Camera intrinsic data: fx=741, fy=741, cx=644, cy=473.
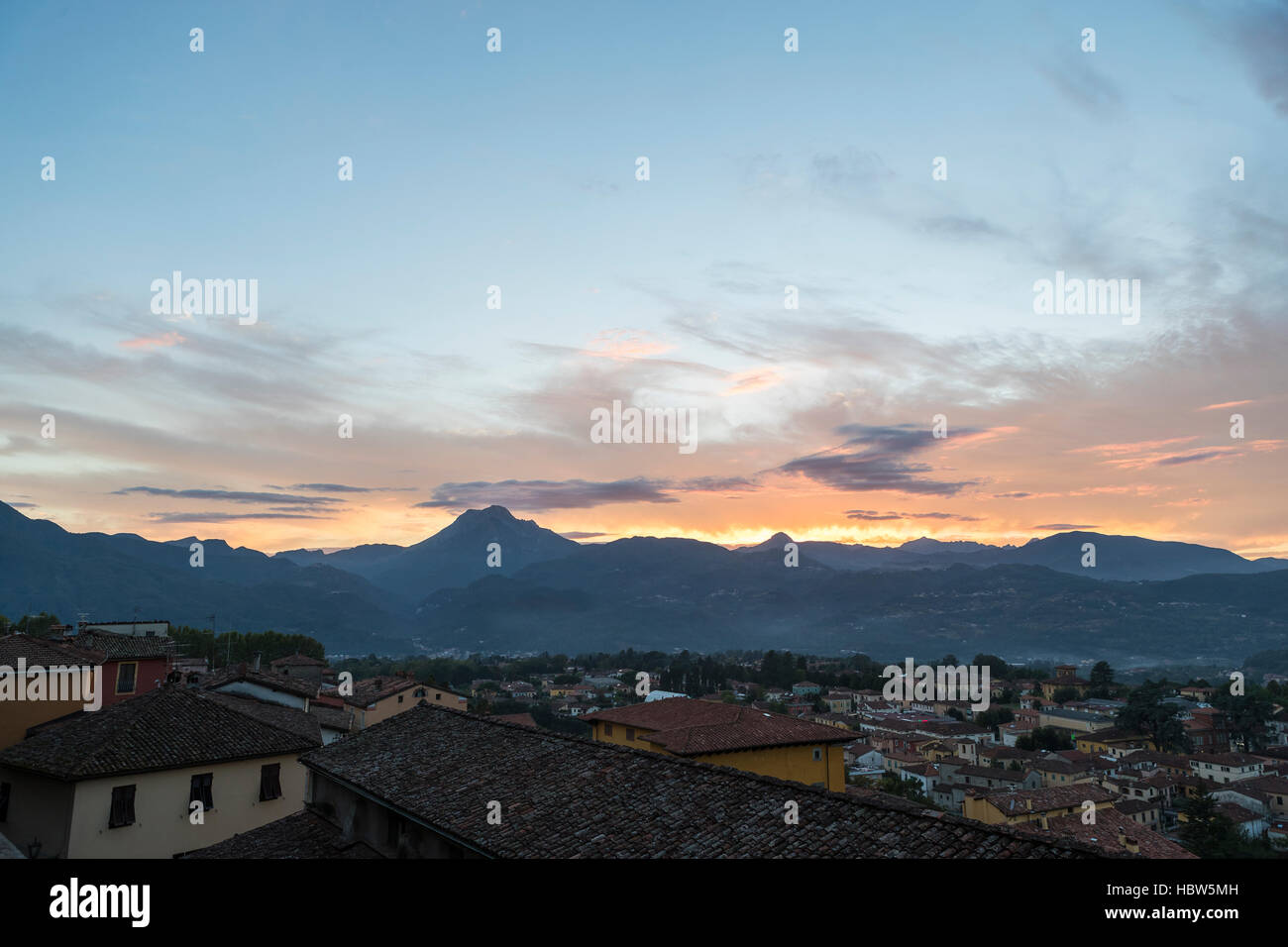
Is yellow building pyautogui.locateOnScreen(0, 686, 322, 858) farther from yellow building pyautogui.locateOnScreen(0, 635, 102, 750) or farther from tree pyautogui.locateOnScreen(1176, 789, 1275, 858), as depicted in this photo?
tree pyautogui.locateOnScreen(1176, 789, 1275, 858)

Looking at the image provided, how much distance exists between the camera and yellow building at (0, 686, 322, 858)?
81.4 ft

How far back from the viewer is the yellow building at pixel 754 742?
30.7 meters

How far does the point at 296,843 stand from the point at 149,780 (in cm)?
878

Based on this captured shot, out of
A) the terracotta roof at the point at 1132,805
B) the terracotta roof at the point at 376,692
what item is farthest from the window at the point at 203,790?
the terracotta roof at the point at 1132,805

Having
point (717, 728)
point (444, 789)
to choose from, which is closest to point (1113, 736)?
point (717, 728)

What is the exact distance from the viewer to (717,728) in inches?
1304

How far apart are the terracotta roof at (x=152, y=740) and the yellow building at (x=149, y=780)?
4 cm

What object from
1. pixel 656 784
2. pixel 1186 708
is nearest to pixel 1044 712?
pixel 1186 708

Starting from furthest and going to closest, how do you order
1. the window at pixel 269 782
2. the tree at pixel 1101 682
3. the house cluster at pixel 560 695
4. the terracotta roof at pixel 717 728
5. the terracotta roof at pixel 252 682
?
the tree at pixel 1101 682 → the house cluster at pixel 560 695 → the terracotta roof at pixel 252 682 → the terracotta roof at pixel 717 728 → the window at pixel 269 782

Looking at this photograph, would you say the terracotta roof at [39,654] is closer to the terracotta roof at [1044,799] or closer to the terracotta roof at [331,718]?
the terracotta roof at [331,718]

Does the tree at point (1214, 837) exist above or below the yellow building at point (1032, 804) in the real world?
below

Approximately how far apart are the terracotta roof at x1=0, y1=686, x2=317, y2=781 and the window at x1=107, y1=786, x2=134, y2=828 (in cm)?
78

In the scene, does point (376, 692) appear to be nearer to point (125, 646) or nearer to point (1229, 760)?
point (125, 646)

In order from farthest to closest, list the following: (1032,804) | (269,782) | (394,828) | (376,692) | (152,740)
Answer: (376,692) < (1032,804) < (269,782) < (152,740) < (394,828)
